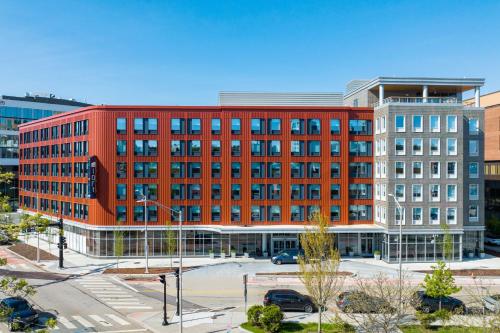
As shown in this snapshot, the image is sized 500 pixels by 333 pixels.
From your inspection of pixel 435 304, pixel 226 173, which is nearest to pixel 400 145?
pixel 226 173

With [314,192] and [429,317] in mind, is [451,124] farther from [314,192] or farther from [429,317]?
[429,317]

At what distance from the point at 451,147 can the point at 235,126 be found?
24654 mm

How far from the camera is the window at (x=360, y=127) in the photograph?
188 feet

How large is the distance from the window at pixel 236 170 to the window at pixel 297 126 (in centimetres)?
769

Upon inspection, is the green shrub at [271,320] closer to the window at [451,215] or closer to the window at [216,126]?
the window at [216,126]

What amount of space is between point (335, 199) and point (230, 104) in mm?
17325

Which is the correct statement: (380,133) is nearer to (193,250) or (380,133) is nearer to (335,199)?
(335,199)

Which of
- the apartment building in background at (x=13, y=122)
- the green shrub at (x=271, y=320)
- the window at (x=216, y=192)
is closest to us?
the green shrub at (x=271, y=320)

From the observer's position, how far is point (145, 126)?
185ft

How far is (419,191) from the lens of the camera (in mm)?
53031

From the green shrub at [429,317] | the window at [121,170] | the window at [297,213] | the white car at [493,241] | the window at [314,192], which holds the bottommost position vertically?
the white car at [493,241]

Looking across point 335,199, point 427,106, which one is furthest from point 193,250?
point 427,106

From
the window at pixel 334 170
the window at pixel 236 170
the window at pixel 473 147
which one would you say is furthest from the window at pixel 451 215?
the window at pixel 236 170

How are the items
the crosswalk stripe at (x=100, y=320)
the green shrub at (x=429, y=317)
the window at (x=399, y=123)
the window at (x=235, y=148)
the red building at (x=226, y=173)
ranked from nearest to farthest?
the green shrub at (x=429, y=317)
the crosswalk stripe at (x=100, y=320)
the window at (x=399, y=123)
the red building at (x=226, y=173)
the window at (x=235, y=148)
